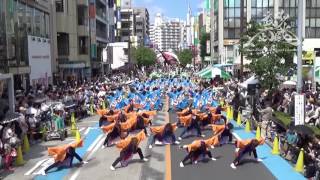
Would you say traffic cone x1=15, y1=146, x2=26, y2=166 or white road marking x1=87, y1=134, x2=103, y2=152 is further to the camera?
white road marking x1=87, y1=134, x2=103, y2=152

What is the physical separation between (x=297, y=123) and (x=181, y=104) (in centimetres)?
1530

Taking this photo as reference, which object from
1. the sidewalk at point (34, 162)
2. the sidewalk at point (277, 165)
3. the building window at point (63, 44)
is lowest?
the sidewalk at point (34, 162)

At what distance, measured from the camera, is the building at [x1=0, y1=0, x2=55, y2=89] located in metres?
32.7

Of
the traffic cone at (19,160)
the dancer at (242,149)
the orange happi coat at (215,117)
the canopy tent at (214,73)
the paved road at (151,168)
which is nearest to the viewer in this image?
the paved road at (151,168)

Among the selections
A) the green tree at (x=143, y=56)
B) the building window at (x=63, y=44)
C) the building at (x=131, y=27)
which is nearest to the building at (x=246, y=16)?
the building window at (x=63, y=44)

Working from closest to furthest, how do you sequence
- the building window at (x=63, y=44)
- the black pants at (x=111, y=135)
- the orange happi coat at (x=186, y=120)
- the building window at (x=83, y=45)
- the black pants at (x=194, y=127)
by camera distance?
the black pants at (x=111, y=135), the black pants at (x=194, y=127), the orange happi coat at (x=186, y=120), the building window at (x=63, y=44), the building window at (x=83, y=45)

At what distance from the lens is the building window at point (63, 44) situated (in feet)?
192

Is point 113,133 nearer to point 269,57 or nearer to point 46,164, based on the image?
point 46,164

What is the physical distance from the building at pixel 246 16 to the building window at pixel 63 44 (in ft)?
82.8

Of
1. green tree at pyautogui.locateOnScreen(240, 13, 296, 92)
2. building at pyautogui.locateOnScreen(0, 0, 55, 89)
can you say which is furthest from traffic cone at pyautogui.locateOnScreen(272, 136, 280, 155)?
building at pyautogui.locateOnScreen(0, 0, 55, 89)

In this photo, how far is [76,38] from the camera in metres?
61.3

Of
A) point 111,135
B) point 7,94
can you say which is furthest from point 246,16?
point 111,135

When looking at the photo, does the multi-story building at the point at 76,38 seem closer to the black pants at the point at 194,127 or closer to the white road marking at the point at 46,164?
Result: the black pants at the point at 194,127

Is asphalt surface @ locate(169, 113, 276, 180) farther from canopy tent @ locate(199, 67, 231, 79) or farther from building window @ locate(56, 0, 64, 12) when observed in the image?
building window @ locate(56, 0, 64, 12)
